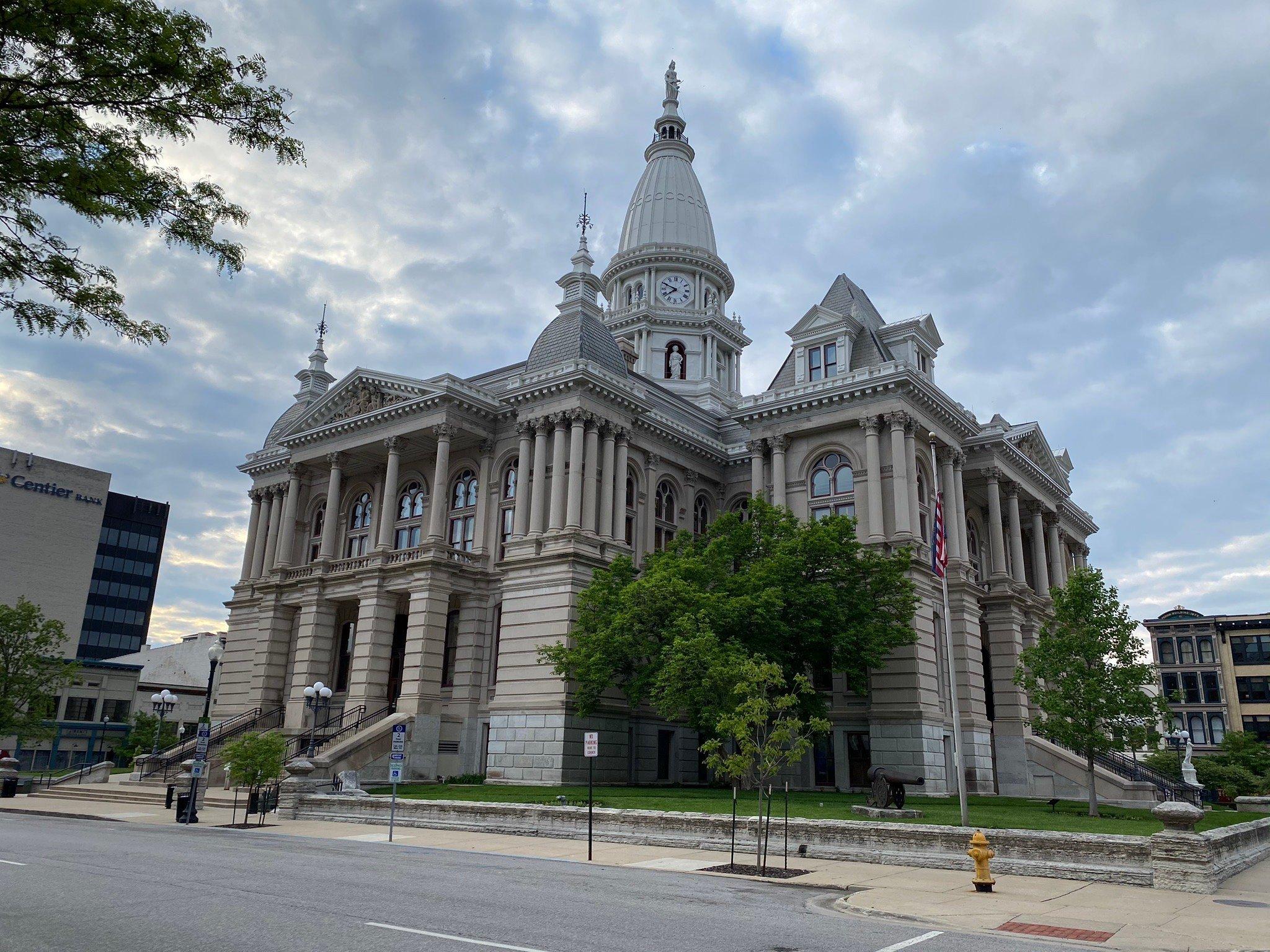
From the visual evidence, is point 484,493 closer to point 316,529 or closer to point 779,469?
point 779,469

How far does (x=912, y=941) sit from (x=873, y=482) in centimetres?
3422

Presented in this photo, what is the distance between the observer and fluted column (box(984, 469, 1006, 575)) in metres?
53.0

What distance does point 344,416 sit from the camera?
54312 millimetres

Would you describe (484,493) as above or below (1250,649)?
above

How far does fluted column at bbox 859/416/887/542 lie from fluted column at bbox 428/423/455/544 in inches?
814

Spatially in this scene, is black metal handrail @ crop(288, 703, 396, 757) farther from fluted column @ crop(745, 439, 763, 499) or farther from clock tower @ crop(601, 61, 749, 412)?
clock tower @ crop(601, 61, 749, 412)

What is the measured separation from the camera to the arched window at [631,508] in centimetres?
5031

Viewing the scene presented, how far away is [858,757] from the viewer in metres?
43.3

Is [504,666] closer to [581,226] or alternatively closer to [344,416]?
[344,416]

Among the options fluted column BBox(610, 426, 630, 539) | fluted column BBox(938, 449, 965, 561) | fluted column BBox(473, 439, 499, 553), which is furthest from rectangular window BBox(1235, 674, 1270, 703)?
fluted column BBox(473, 439, 499, 553)

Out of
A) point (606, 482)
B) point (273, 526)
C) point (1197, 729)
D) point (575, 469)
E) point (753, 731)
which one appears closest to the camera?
point (753, 731)

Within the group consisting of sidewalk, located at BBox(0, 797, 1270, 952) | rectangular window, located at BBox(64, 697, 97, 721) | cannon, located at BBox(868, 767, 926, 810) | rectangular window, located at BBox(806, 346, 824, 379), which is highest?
rectangular window, located at BBox(806, 346, 824, 379)

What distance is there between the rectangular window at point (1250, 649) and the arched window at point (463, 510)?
87.7m

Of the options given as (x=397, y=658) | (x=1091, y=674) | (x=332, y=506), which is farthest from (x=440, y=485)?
(x=1091, y=674)
